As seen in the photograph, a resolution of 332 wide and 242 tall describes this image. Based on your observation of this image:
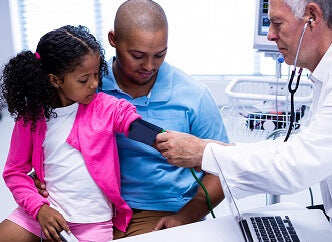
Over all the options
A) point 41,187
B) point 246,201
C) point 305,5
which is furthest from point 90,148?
point 246,201

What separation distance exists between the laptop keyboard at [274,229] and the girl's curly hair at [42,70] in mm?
713

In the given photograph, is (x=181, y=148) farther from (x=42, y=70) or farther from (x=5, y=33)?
(x=5, y=33)

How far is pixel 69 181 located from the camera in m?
1.42

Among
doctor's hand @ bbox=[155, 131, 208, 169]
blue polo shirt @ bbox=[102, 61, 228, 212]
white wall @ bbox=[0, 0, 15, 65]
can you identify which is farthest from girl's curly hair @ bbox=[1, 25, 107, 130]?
white wall @ bbox=[0, 0, 15, 65]

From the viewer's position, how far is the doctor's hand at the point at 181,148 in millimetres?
1271

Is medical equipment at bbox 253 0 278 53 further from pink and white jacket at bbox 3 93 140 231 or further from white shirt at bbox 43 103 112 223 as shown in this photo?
white shirt at bbox 43 103 112 223

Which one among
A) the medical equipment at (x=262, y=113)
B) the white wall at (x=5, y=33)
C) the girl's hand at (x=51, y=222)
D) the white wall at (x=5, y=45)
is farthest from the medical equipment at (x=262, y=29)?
the white wall at (x=5, y=33)

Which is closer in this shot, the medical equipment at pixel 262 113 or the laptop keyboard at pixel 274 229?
the laptop keyboard at pixel 274 229

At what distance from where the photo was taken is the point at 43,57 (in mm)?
1438

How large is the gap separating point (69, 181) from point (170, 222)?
1.14ft

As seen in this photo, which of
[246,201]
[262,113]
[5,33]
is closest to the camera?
[262,113]

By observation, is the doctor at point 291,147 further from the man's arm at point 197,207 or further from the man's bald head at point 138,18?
the man's bald head at point 138,18

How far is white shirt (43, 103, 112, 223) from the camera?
4.63 ft

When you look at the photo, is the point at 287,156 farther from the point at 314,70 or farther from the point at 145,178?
the point at 145,178
